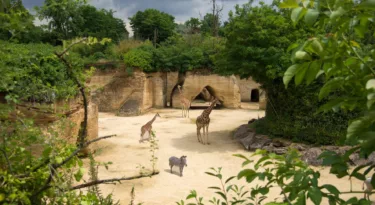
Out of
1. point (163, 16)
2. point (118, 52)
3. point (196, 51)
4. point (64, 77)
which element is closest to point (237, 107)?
point (196, 51)

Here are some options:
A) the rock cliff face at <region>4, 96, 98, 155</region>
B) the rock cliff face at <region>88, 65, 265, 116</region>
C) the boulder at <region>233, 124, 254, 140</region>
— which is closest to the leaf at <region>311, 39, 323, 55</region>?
the rock cliff face at <region>4, 96, 98, 155</region>

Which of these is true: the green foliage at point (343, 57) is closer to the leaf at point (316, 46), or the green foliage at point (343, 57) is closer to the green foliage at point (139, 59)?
the leaf at point (316, 46)

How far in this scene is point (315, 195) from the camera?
1268 millimetres

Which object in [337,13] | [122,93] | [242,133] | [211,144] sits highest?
[337,13]

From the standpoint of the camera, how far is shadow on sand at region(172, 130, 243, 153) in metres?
11.0

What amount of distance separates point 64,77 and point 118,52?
15.0 m

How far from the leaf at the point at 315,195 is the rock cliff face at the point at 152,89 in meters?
18.3

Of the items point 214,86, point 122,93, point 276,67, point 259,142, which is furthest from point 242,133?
point 122,93

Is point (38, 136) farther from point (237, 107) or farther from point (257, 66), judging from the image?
point (237, 107)

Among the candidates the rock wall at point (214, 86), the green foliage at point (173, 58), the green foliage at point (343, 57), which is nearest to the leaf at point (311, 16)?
the green foliage at point (343, 57)

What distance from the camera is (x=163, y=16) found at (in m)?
37.1

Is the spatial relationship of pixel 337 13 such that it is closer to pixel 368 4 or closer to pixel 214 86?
pixel 368 4

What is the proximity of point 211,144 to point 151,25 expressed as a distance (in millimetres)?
26254

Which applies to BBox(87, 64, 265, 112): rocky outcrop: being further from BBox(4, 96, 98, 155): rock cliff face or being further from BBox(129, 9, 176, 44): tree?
BBox(129, 9, 176, 44): tree
